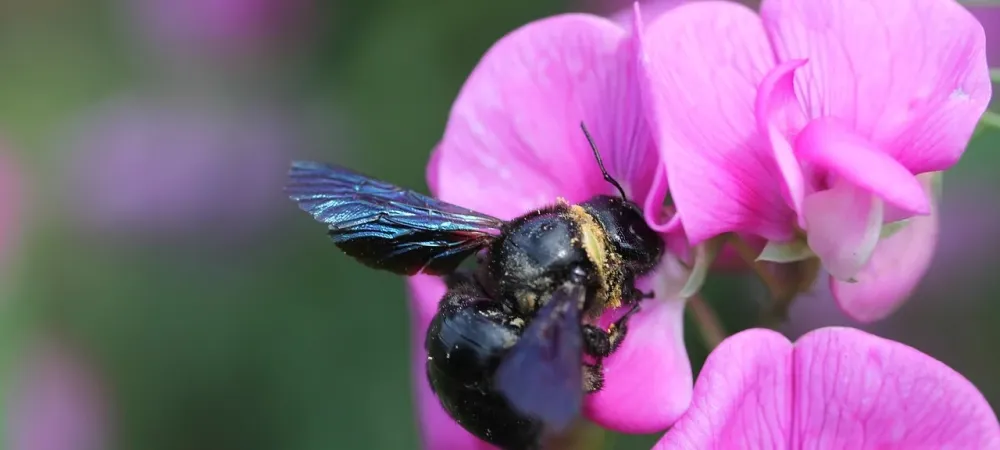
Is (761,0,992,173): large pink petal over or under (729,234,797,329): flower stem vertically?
over

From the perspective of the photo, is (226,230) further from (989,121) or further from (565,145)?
(989,121)

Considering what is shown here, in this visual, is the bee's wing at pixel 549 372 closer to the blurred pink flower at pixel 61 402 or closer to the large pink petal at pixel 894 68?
the large pink petal at pixel 894 68

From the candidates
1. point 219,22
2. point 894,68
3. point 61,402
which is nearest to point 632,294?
point 894,68

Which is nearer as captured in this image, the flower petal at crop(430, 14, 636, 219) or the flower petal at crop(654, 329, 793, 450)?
the flower petal at crop(654, 329, 793, 450)

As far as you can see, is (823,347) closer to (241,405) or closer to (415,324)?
(415,324)

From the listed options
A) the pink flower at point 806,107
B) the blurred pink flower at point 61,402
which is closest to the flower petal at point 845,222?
the pink flower at point 806,107

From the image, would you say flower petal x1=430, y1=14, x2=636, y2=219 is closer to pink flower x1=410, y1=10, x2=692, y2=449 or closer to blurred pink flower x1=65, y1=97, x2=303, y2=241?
pink flower x1=410, y1=10, x2=692, y2=449

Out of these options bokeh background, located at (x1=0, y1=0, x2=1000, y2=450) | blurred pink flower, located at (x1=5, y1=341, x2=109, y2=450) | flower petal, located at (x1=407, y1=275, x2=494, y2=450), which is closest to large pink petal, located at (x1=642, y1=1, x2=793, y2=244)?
flower petal, located at (x1=407, y1=275, x2=494, y2=450)

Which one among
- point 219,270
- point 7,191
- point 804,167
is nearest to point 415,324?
point 804,167
